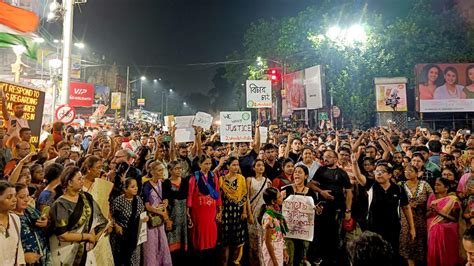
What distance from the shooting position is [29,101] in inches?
361

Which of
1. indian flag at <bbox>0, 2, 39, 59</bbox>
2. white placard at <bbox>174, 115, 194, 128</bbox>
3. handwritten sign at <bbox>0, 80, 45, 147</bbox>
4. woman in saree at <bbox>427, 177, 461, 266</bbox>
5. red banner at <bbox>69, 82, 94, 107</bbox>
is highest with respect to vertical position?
red banner at <bbox>69, 82, 94, 107</bbox>

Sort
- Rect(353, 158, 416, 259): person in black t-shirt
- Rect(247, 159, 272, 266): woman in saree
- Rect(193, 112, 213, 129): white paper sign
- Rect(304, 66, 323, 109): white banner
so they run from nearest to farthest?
Rect(353, 158, 416, 259): person in black t-shirt, Rect(247, 159, 272, 266): woman in saree, Rect(193, 112, 213, 129): white paper sign, Rect(304, 66, 323, 109): white banner

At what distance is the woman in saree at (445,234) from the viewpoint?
5320 millimetres

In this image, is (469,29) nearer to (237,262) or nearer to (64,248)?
(237,262)

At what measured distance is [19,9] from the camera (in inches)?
361

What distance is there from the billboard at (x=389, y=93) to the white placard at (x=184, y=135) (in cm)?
1945

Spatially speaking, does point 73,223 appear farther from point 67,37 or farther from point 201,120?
point 67,37

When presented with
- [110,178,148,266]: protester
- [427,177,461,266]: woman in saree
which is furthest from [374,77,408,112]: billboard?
[110,178,148,266]: protester

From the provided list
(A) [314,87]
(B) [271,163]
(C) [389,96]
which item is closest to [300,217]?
(B) [271,163]

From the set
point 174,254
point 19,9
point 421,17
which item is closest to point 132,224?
point 174,254

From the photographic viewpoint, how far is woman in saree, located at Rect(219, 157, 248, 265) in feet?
20.5

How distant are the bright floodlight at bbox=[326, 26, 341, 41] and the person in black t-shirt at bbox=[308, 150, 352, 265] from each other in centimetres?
2203

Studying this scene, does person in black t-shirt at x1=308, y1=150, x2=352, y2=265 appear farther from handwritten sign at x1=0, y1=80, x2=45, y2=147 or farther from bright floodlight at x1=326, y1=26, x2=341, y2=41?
bright floodlight at x1=326, y1=26, x2=341, y2=41

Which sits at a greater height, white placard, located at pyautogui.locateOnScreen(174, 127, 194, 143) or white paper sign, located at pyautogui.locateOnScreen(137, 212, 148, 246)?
white placard, located at pyautogui.locateOnScreen(174, 127, 194, 143)
